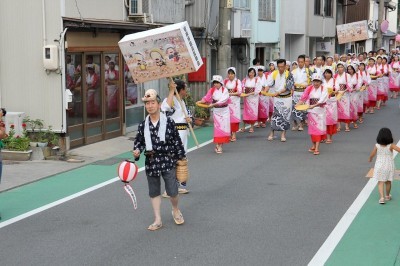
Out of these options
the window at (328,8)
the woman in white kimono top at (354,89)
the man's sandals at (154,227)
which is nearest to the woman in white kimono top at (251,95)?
the woman in white kimono top at (354,89)

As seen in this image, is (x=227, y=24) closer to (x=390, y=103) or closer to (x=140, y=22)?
(x=140, y=22)

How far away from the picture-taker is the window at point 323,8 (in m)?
33.2

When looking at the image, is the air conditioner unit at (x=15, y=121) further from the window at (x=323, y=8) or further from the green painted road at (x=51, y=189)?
the window at (x=323, y=8)

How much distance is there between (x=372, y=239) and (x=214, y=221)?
2.03 meters

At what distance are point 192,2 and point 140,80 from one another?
1126 cm

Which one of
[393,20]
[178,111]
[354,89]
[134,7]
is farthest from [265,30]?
[393,20]

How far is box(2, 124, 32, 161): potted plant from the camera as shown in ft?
39.7

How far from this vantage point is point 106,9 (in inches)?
561

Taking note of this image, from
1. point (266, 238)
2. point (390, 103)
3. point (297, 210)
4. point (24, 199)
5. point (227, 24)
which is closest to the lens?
point (266, 238)

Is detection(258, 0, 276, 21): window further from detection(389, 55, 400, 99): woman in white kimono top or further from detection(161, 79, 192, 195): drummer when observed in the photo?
detection(161, 79, 192, 195): drummer

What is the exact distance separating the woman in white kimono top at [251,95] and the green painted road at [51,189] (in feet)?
16.2

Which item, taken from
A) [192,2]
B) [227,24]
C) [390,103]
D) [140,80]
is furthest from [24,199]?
[390,103]

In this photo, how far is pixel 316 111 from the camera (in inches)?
526

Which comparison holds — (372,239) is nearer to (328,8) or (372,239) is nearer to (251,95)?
(251,95)
